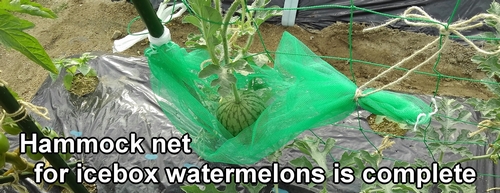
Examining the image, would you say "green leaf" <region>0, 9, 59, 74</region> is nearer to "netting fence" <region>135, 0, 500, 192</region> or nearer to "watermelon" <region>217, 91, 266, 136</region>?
"netting fence" <region>135, 0, 500, 192</region>

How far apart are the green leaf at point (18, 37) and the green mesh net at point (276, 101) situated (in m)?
0.46

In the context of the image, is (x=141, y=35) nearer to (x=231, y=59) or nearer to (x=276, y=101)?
(x=231, y=59)

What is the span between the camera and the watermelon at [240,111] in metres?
1.63

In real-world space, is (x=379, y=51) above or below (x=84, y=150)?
above

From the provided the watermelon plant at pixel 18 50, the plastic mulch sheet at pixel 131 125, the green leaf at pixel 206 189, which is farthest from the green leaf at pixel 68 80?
the green leaf at pixel 206 189

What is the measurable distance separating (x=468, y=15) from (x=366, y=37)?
94 centimetres

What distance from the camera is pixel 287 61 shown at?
154 centimetres

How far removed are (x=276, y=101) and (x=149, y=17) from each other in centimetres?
53

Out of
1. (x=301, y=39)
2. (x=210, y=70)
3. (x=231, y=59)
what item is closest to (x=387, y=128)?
(x=231, y=59)

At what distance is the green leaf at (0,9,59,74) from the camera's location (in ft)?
3.40

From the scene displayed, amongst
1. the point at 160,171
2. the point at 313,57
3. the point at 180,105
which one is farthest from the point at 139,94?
the point at 313,57

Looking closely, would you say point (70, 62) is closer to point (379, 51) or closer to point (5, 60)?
point (5, 60)

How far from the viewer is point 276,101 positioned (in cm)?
154

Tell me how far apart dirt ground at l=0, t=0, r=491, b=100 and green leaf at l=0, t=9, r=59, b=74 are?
2909 mm
